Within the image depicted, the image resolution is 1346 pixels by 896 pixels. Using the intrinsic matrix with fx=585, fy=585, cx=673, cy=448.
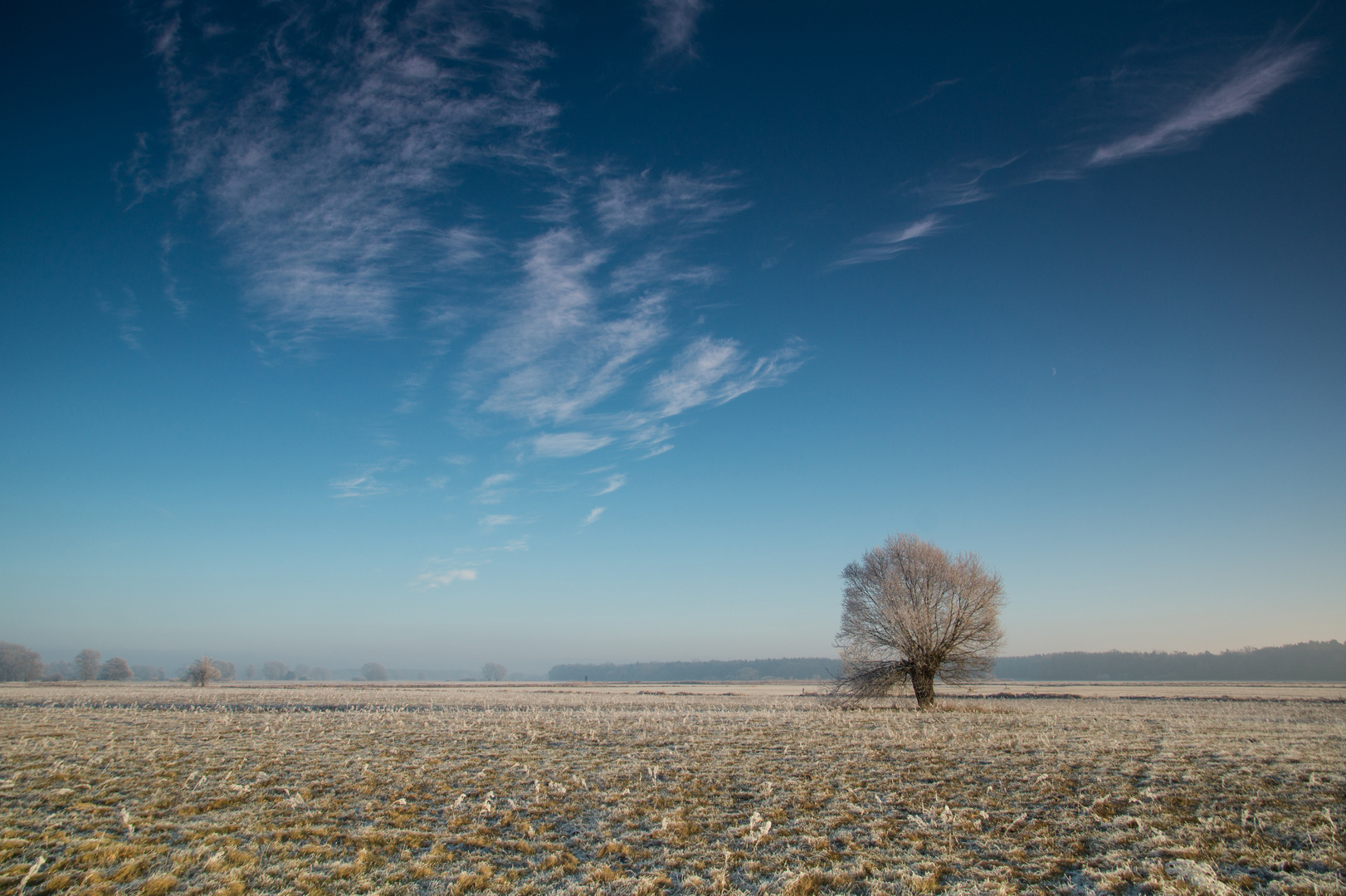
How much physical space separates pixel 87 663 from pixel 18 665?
12.0m

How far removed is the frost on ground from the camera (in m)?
7.55

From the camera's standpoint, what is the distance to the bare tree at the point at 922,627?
108 ft

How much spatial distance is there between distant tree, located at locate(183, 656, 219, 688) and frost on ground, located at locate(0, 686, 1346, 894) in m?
84.9

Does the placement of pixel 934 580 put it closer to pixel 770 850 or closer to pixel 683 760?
pixel 683 760

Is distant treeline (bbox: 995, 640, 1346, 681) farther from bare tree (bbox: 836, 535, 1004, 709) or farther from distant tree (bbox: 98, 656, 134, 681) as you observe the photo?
distant tree (bbox: 98, 656, 134, 681)

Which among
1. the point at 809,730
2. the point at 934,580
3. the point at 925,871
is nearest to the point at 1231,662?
the point at 934,580

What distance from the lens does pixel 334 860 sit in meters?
8.08

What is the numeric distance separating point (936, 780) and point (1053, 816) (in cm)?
306

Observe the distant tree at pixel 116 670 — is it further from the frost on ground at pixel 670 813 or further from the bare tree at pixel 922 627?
the bare tree at pixel 922 627

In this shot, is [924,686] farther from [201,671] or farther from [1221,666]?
[1221,666]

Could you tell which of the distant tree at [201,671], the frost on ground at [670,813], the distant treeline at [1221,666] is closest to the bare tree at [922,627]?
the frost on ground at [670,813]

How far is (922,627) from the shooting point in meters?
33.1

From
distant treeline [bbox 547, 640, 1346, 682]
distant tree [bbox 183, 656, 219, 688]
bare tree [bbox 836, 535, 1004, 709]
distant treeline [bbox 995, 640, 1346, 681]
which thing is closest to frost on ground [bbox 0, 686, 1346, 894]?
bare tree [bbox 836, 535, 1004, 709]

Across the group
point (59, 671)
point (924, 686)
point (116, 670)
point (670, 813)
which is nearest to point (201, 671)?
point (116, 670)
